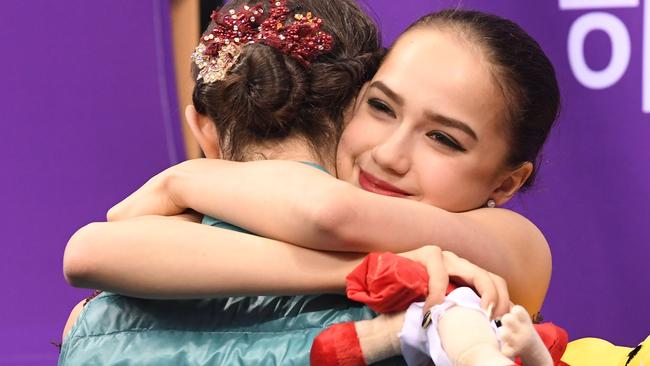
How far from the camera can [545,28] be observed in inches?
109

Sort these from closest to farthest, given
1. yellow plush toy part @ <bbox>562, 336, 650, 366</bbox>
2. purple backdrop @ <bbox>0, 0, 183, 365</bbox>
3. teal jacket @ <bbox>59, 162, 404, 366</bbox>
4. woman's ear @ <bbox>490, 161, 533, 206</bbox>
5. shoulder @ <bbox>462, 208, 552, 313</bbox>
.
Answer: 1. teal jacket @ <bbox>59, 162, 404, 366</bbox>
2. shoulder @ <bbox>462, 208, 552, 313</bbox>
3. woman's ear @ <bbox>490, 161, 533, 206</bbox>
4. yellow plush toy part @ <bbox>562, 336, 650, 366</bbox>
5. purple backdrop @ <bbox>0, 0, 183, 365</bbox>

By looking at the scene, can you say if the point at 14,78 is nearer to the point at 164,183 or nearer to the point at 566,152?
the point at 566,152

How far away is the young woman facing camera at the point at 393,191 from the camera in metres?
1.31

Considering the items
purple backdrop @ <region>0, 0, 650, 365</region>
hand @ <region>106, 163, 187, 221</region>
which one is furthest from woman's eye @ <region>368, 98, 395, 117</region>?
purple backdrop @ <region>0, 0, 650, 365</region>

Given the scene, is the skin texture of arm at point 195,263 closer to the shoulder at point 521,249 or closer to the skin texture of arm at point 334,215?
the skin texture of arm at point 334,215

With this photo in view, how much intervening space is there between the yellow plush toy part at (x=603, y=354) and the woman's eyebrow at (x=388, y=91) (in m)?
0.68

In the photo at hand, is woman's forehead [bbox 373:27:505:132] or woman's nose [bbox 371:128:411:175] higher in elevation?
woman's forehead [bbox 373:27:505:132]

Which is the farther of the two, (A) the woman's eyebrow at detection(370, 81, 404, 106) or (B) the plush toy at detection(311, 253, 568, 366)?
A: (A) the woman's eyebrow at detection(370, 81, 404, 106)

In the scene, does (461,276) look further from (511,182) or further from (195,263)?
(511,182)

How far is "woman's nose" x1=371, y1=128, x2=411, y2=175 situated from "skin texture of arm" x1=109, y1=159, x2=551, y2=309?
108mm

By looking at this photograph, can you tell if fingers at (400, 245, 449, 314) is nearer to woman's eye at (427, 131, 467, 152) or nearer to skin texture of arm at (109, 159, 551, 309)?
skin texture of arm at (109, 159, 551, 309)

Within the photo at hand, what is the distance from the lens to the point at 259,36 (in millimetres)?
1608

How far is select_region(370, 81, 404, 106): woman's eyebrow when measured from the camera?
1.55 metres

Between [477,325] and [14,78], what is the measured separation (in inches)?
83.3
